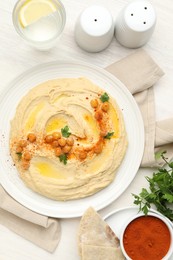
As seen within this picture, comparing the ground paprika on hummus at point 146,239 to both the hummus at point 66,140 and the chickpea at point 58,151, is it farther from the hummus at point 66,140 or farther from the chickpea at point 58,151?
the chickpea at point 58,151

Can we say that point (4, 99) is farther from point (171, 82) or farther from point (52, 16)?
point (171, 82)

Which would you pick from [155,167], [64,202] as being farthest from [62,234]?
[155,167]

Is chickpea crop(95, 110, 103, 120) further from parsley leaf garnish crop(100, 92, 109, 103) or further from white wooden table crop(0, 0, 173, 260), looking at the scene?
white wooden table crop(0, 0, 173, 260)

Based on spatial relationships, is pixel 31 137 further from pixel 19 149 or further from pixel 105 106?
pixel 105 106

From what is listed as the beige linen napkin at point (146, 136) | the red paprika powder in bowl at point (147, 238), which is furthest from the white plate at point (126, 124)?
the red paprika powder in bowl at point (147, 238)

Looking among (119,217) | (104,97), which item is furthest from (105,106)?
(119,217)

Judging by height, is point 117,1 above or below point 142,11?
above
